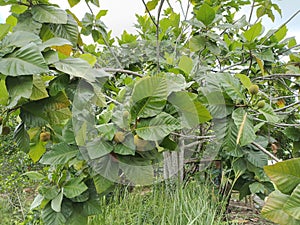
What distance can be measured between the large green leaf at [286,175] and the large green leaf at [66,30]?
615 millimetres

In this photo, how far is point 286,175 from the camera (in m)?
0.69

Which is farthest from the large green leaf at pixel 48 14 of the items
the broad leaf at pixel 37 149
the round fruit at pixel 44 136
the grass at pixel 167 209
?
the grass at pixel 167 209

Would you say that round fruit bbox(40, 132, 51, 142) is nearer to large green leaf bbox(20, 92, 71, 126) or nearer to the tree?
the tree

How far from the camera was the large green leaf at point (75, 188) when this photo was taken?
107cm

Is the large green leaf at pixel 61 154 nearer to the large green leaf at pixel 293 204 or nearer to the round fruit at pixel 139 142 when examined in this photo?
the round fruit at pixel 139 142

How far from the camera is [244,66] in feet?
6.05

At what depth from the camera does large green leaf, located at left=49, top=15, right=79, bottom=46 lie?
2.88 ft

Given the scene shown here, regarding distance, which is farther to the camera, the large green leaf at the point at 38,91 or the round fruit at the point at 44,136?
the round fruit at the point at 44,136

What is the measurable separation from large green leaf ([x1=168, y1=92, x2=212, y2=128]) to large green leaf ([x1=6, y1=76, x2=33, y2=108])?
1.13 ft

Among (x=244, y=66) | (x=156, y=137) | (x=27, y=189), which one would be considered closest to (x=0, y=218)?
(x=27, y=189)

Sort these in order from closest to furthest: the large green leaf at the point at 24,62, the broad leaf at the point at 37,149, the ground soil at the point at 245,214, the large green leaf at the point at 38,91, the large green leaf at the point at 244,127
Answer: the large green leaf at the point at 24,62 < the large green leaf at the point at 38,91 < the large green leaf at the point at 244,127 < the broad leaf at the point at 37,149 < the ground soil at the point at 245,214

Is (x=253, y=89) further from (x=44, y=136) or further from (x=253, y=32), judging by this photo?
(x=44, y=136)

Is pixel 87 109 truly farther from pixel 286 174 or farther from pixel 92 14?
pixel 92 14

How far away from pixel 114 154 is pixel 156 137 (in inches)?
6.3
